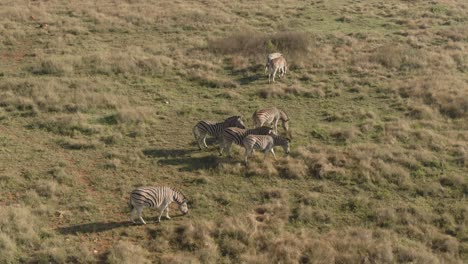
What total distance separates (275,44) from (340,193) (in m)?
15.8

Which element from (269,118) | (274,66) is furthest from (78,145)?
(274,66)

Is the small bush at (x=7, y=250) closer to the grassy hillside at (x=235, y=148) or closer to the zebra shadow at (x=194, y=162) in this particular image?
the grassy hillside at (x=235, y=148)

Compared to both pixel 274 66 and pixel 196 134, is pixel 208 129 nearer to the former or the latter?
pixel 196 134

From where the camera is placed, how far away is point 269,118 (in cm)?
1955

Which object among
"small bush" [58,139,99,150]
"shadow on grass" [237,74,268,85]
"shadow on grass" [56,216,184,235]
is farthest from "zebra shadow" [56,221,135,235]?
"shadow on grass" [237,74,268,85]

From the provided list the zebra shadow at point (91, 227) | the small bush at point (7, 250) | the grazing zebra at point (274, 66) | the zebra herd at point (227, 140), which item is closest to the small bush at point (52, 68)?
the grazing zebra at point (274, 66)

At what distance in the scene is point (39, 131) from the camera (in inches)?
772

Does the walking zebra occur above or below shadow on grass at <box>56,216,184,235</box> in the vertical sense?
above

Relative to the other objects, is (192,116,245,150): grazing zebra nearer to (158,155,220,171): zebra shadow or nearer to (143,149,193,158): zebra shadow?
(143,149,193,158): zebra shadow

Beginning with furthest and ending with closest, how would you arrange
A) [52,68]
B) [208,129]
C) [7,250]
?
1. [52,68]
2. [208,129]
3. [7,250]

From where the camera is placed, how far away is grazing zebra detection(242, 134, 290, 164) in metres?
16.8

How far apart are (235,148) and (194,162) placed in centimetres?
173

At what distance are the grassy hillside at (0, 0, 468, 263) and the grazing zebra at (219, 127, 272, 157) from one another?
443 millimetres

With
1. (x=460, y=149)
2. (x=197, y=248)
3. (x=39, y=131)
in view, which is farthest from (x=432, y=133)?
(x=39, y=131)
